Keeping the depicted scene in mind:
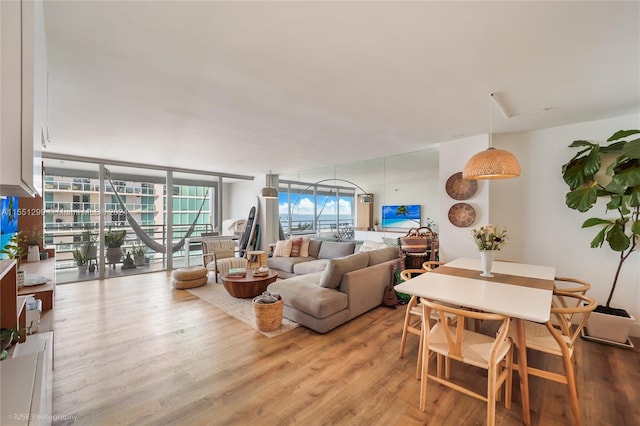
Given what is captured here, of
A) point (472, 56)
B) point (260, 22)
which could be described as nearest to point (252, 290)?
point (260, 22)

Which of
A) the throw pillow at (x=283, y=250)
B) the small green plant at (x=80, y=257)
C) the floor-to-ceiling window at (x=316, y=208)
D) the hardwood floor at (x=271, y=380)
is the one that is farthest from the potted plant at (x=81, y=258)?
the floor-to-ceiling window at (x=316, y=208)

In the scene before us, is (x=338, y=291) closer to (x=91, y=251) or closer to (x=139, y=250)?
(x=139, y=250)

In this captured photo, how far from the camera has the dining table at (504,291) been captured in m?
1.68

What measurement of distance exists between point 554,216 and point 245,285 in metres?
4.28

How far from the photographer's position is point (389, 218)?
5.08m

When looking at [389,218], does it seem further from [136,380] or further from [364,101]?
[136,380]

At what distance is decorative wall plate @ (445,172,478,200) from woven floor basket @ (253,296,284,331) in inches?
114

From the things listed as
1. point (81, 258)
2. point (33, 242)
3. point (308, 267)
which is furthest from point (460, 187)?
point (81, 258)

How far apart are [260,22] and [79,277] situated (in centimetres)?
613

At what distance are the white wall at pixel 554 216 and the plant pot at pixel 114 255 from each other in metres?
→ 7.01

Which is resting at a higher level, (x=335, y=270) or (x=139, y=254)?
(x=335, y=270)

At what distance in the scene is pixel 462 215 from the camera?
3830 mm

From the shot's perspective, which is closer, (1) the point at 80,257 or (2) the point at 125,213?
(1) the point at 80,257

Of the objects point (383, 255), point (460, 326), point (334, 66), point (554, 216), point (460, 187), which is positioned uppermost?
→ point (334, 66)
